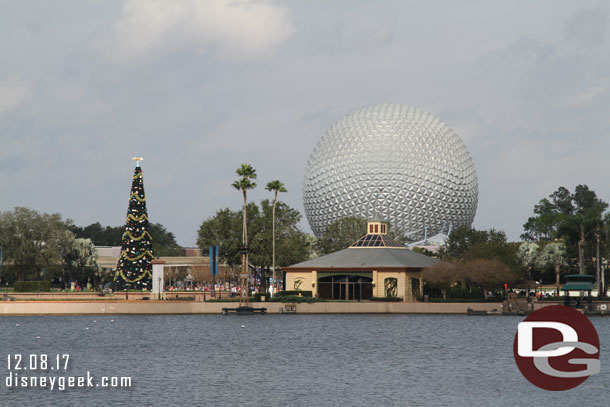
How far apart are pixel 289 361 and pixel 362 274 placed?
157 feet

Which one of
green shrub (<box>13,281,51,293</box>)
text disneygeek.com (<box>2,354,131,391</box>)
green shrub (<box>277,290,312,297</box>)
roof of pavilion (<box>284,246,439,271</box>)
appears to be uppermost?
roof of pavilion (<box>284,246,439,271</box>)

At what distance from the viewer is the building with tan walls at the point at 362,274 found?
9731cm

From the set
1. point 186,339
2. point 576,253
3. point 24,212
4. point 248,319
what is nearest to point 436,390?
point 186,339

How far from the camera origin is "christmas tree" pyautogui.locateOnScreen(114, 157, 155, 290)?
322 feet

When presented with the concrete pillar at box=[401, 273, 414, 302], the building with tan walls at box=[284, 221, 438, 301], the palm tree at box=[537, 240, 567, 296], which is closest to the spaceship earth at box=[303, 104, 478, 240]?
the palm tree at box=[537, 240, 567, 296]

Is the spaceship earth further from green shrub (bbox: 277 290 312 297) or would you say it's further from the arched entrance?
green shrub (bbox: 277 290 312 297)

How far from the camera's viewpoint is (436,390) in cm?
4112

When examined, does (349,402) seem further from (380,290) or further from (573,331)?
(380,290)

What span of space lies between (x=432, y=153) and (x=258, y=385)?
338 feet

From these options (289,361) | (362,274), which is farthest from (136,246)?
(289,361)

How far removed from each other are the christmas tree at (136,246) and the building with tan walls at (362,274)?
13.9 meters

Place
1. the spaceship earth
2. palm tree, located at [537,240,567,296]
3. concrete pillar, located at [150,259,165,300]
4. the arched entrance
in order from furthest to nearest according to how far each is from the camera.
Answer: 1. the spaceship earth
2. palm tree, located at [537,240,567,296]
3. the arched entrance
4. concrete pillar, located at [150,259,165,300]

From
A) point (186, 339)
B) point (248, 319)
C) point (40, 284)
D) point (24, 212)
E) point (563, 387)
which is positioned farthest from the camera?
point (24, 212)

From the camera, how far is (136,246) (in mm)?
98375
